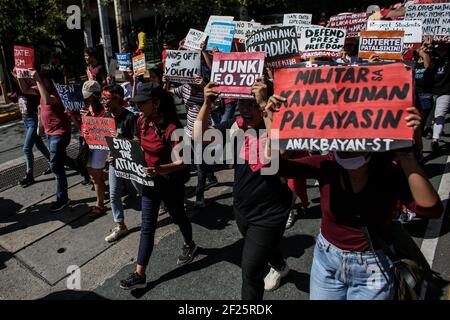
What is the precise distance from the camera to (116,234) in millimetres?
4867

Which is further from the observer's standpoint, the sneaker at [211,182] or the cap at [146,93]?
the sneaker at [211,182]

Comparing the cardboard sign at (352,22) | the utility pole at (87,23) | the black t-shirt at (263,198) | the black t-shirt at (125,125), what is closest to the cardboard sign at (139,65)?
the black t-shirt at (125,125)

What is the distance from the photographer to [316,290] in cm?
260

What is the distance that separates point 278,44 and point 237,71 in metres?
1.12

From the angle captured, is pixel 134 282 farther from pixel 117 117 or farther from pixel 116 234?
pixel 117 117

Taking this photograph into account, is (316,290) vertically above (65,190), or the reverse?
(316,290)

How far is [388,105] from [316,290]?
1244 mm

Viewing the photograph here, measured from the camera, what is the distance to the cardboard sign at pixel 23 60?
576 cm

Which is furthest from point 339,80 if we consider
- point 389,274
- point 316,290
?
point 316,290

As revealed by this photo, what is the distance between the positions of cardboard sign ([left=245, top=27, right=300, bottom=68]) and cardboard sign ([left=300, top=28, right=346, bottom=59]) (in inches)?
64.7

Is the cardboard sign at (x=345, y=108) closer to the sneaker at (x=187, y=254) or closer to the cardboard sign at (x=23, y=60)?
the sneaker at (x=187, y=254)

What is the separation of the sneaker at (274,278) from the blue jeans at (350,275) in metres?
1.26

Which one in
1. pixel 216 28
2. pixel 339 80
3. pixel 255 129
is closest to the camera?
pixel 339 80
